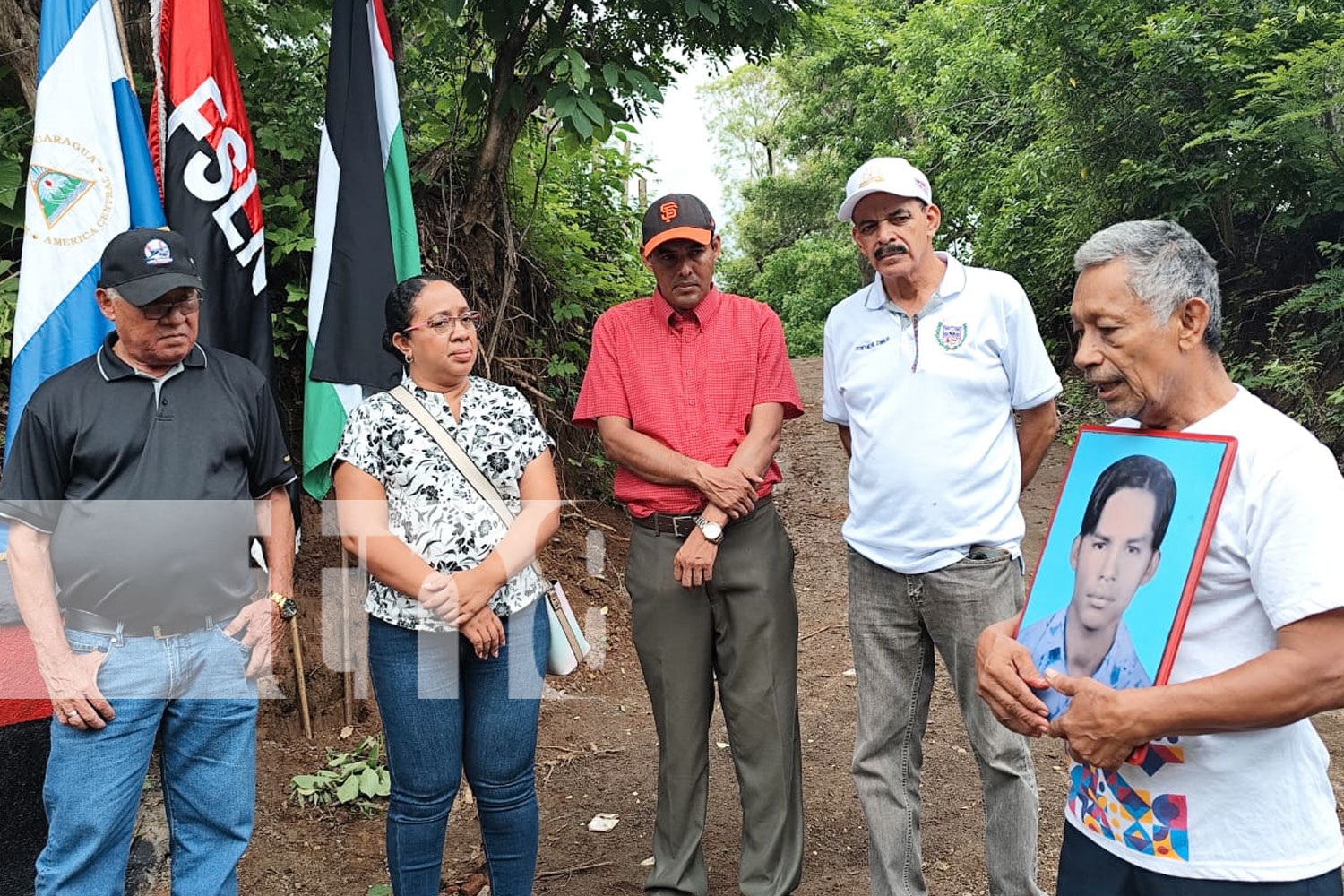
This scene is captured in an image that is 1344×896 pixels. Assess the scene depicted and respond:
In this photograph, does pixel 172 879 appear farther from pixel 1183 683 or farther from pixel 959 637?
pixel 1183 683

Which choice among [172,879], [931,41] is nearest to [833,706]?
[172,879]

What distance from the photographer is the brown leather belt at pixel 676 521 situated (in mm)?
2920

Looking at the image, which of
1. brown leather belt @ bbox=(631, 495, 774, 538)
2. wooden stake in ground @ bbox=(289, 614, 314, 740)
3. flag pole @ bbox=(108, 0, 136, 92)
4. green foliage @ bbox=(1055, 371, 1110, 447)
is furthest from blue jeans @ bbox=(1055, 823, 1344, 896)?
green foliage @ bbox=(1055, 371, 1110, 447)

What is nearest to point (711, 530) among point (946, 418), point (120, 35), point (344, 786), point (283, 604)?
point (946, 418)

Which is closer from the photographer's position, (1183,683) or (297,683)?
(1183,683)

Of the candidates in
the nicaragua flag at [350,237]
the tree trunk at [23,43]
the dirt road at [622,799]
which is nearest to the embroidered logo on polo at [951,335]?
the dirt road at [622,799]

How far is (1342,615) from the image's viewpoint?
1344 millimetres

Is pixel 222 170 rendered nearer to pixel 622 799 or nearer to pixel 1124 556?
pixel 622 799

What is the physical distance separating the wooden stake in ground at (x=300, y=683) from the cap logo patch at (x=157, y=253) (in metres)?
2.03

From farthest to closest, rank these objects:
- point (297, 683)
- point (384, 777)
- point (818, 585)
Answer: point (818, 585) → point (297, 683) → point (384, 777)

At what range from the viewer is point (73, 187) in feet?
11.4

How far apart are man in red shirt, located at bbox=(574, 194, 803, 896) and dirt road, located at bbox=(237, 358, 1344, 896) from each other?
0.37m

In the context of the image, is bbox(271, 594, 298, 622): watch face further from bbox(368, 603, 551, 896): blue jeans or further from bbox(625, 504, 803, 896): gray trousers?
bbox(625, 504, 803, 896): gray trousers

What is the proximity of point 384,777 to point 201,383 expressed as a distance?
2.06 m
